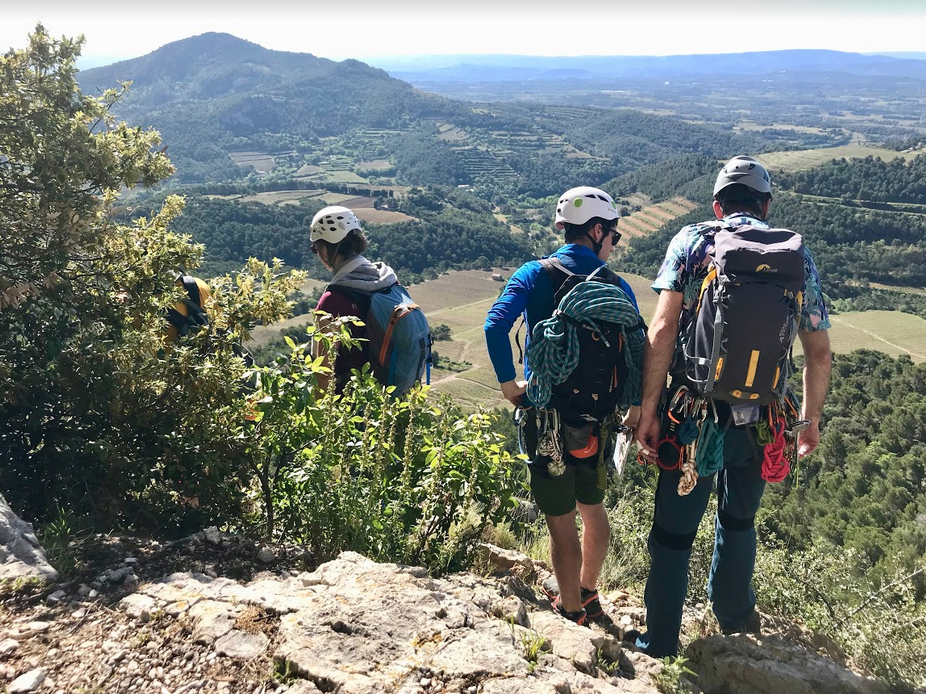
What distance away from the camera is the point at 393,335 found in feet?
11.6

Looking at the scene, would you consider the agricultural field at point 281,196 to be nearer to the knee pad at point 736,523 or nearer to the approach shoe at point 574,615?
the approach shoe at point 574,615

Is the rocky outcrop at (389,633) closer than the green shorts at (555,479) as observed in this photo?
Yes

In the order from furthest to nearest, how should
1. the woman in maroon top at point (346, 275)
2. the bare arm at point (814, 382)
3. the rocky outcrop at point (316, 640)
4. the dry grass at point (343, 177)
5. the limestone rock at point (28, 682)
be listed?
the dry grass at point (343, 177), the woman in maroon top at point (346, 275), the bare arm at point (814, 382), the rocky outcrop at point (316, 640), the limestone rock at point (28, 682)

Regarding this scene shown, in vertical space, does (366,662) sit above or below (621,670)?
above

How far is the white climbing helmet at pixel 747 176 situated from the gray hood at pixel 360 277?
1.85 meters

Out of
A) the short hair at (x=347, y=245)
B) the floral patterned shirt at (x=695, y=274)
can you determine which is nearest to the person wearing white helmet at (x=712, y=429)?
the floral patterned shirt at (x=695, y=274)

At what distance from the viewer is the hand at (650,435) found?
2643mm

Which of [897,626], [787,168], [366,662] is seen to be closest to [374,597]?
[366,662]

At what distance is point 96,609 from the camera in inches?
79.4

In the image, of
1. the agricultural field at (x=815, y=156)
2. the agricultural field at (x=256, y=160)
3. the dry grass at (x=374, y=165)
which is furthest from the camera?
the agricultural field at (x=256, y=160)

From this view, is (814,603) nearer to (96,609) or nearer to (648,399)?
(648,399)

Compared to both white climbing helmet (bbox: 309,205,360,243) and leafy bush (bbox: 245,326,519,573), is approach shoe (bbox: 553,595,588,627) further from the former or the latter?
white climbing helmet (bbox: 309,205,360,243)

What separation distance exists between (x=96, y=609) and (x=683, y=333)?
7.83 ft

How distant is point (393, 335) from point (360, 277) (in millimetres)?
384
